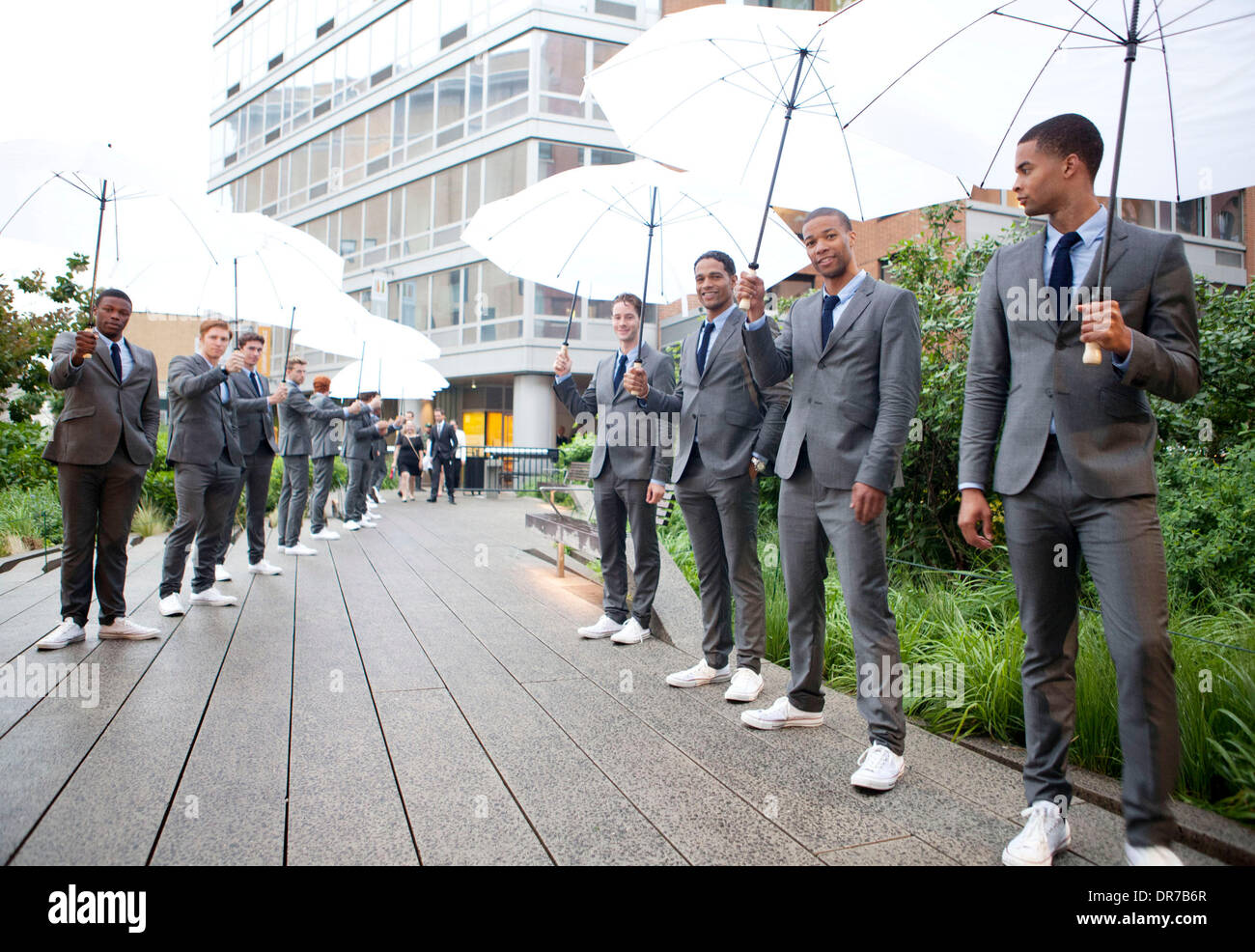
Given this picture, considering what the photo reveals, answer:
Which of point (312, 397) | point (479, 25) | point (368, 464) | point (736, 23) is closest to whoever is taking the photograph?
point (736, 23)

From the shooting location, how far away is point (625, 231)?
6230 mm

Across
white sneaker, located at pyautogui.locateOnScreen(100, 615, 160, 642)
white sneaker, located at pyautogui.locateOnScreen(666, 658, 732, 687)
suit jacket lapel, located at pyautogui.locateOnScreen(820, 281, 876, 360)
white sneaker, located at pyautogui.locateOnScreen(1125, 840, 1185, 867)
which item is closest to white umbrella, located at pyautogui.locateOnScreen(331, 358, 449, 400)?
white sneaker, located at pyautogui.locateOnScreen(100, 615, 160, 642)

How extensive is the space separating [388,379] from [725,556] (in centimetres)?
1124

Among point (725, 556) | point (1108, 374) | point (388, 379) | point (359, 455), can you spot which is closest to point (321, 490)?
point (359, 455)

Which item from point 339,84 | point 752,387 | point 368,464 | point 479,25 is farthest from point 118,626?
point 339,84

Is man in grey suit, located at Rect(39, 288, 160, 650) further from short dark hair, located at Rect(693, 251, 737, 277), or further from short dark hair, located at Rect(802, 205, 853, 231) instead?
short dark hair, located at Rect(802, 205, 853, 231)

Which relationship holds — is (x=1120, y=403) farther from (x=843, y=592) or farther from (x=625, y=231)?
(x=625, y=231)

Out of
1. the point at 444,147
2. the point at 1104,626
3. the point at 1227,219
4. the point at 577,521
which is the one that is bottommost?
the point at 577,521

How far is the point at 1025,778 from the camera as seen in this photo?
289cm

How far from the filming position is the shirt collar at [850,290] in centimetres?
383

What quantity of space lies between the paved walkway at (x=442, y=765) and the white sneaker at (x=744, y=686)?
0.28ft

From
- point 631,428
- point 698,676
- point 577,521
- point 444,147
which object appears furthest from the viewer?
point 444,147
